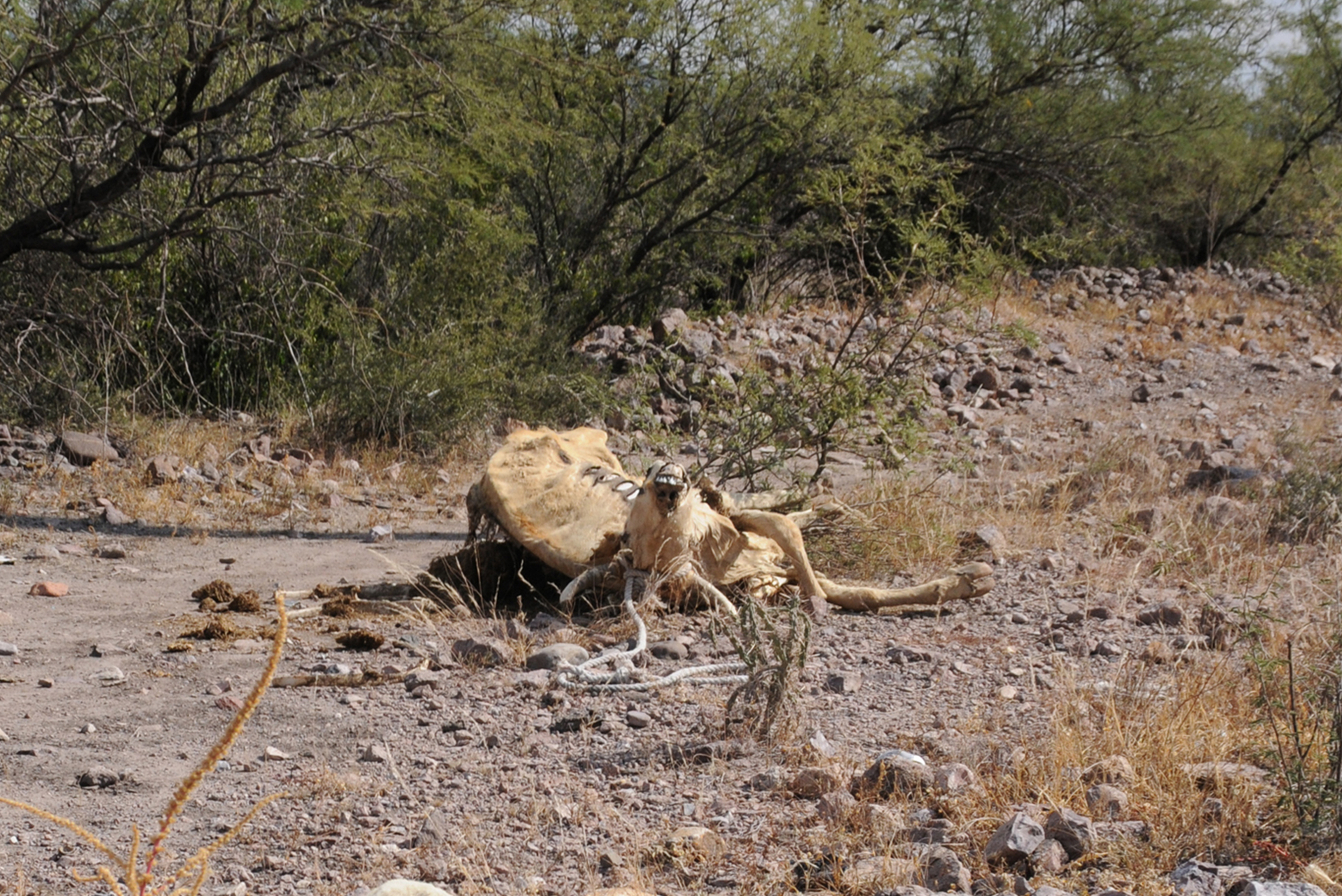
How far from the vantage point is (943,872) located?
8.91 ft

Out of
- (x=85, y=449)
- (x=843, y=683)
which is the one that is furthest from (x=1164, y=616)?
(x=85, y=449)

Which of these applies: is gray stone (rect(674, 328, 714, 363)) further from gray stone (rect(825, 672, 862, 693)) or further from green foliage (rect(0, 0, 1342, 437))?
gray stone (rect(825, 672, 862, 693))

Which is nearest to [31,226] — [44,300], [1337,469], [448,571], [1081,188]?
[44,300]

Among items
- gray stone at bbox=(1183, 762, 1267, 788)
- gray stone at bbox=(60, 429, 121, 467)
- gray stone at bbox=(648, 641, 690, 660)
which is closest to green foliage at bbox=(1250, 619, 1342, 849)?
gray stone at bbox=(1183, 762, 1267, 788)

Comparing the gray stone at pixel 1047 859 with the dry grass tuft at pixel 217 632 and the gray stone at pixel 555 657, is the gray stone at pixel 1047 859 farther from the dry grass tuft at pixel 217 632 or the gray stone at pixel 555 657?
the dry grass tuft at pixel 217 632

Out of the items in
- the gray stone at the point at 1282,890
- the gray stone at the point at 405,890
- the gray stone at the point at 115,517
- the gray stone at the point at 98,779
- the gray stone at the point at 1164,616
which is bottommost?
the gray stone at the point at 115,517

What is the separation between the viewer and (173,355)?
905cm

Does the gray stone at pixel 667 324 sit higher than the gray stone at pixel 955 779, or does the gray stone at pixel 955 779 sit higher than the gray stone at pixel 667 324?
the gray stone at pixel 667 324

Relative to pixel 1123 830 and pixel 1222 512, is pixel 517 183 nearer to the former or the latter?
pixel 1222 512

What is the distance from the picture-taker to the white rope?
3.97 meters

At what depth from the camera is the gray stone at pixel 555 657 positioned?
4.27 metres

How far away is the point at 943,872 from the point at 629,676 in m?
1.52

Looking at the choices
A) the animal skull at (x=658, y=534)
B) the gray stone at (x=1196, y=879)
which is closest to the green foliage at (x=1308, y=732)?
the gray stone at (x=1196, y=879)

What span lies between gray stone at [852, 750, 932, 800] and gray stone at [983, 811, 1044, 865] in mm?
331
